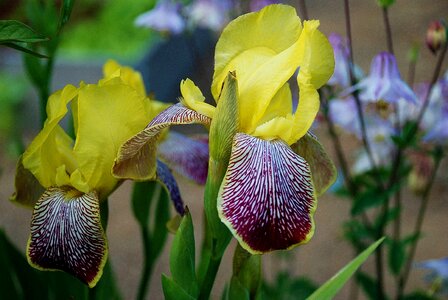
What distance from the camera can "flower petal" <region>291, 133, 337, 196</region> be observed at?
67 centimetres

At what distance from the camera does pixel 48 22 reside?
95 cm

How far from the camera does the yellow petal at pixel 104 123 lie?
632mm

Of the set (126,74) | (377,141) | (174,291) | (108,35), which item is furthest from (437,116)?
(108,35)

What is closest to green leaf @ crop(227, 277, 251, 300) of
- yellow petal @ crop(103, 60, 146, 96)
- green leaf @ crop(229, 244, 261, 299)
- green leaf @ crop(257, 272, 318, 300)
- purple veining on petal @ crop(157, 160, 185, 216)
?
green leaf @ crop(229, 244, 261, 299)

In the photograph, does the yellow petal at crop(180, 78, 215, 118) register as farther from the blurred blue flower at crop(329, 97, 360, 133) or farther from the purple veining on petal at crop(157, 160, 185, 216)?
the blurred blue flower at crop(329, 97, 360, 133)

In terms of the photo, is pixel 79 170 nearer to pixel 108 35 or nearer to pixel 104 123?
pixel 104 123

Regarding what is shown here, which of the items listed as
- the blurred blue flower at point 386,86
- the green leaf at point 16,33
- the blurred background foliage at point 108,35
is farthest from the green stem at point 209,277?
the blurred background foliage at point 108,35

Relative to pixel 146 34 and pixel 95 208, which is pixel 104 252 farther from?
pixel 146 34

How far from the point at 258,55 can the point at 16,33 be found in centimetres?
20

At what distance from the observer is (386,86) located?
1.06m

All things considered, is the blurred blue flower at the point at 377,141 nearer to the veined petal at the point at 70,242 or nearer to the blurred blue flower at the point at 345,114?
the blurred blue flower at the point at 345,114

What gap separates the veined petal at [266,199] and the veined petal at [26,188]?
22 centimetres

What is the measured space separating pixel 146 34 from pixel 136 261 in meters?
1.41

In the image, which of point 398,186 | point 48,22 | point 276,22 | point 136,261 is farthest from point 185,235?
point 136,261
